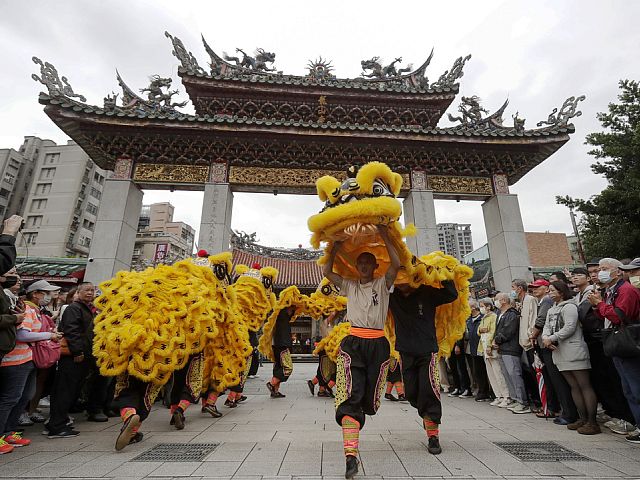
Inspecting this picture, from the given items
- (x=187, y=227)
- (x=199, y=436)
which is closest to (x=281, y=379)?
(x=199, y=436)

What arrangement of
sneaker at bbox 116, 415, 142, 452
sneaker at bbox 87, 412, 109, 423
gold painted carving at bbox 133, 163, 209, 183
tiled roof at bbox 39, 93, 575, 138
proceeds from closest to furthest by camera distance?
sneaker at bbox 116, 415, 142, 452 < sneaker at bbox 87, 412, 109, 423 < tiled roof at bbox 39, 93, 575, 138 < gold painted carving at bbox 133, 163, 209, 183

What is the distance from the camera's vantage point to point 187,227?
5141 centimetres

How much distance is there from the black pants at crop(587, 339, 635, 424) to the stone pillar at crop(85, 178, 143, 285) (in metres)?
9.91

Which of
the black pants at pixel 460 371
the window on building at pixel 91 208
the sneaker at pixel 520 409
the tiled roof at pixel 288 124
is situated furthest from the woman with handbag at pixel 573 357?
the window on building at pixel 91 208

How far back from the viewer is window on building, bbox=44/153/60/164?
36.9m

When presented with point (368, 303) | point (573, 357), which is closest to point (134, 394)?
point (368, 303)

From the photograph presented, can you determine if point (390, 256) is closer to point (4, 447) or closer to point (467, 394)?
point (4, 447)

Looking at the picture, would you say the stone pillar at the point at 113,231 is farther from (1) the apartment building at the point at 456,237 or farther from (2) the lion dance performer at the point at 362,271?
(1) the apartment building at the point at 456,237

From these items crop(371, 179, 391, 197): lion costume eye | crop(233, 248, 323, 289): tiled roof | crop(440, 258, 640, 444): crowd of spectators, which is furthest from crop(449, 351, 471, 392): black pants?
crop(233, 248, 323, 289): tiled roof

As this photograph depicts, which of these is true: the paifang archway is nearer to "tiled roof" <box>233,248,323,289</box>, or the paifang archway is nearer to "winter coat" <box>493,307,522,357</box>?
"winter coat" <box>493,307,522,357</box>

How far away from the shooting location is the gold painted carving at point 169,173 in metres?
9.99

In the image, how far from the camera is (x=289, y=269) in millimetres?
17844

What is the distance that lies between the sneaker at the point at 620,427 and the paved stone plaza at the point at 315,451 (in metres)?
0.14

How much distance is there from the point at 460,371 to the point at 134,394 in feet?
20.5
